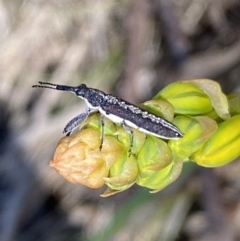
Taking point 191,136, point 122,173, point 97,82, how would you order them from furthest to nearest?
point 97,82 → point 191,136 → point 122,173

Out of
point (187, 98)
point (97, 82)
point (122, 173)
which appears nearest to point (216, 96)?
point (187, 98)

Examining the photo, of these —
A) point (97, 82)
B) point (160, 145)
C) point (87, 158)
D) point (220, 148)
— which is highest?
point (87, 158)

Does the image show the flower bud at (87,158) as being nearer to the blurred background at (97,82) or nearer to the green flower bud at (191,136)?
the green flower bud at (191,136)

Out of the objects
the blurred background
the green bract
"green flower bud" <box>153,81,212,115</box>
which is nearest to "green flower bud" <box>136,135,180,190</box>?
the green bract

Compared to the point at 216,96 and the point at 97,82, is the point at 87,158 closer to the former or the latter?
the point at 216,96

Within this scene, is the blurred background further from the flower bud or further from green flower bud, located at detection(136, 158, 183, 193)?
the flower bud
